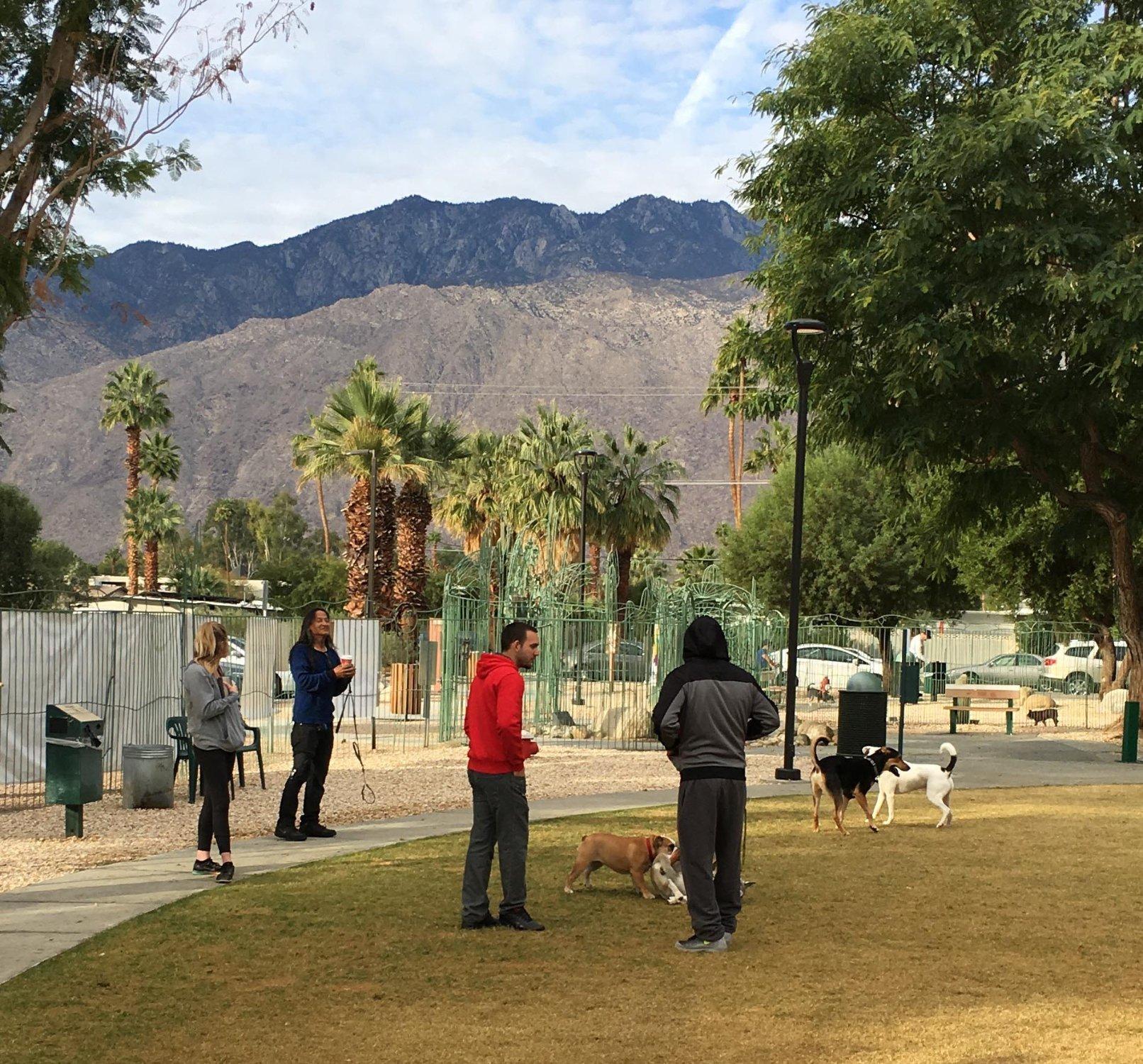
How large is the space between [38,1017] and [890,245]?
2080 centimetres

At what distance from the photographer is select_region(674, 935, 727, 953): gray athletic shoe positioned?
851 cm

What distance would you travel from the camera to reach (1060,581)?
44562 mm

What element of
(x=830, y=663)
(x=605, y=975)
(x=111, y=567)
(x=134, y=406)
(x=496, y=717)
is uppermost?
(x=134, y=406)

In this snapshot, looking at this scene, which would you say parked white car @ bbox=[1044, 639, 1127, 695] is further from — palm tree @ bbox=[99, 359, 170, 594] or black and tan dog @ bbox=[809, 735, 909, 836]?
palm tree @ bbox=[99, 359, 170, 594]

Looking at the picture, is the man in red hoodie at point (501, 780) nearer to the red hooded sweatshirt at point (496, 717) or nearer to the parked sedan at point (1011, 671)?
the red hooded sweatshirt at point (496, 717)

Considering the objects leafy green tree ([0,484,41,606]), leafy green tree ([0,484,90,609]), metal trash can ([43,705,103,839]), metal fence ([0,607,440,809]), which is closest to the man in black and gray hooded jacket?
metal trash can ([43,705,103,839])

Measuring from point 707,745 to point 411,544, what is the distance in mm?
38849

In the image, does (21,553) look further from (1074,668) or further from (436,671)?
(1074,668)

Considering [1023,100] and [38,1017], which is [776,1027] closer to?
[38,1017]

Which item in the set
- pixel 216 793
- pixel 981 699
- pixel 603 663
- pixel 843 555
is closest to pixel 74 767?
pixel 216 793

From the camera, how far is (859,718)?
19.5 m

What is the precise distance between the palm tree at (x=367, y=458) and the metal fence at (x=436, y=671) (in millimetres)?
3767

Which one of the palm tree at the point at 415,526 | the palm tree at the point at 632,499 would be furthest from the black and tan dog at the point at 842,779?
the palm tree at the point at 632,499

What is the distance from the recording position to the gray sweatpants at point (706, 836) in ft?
27.8
